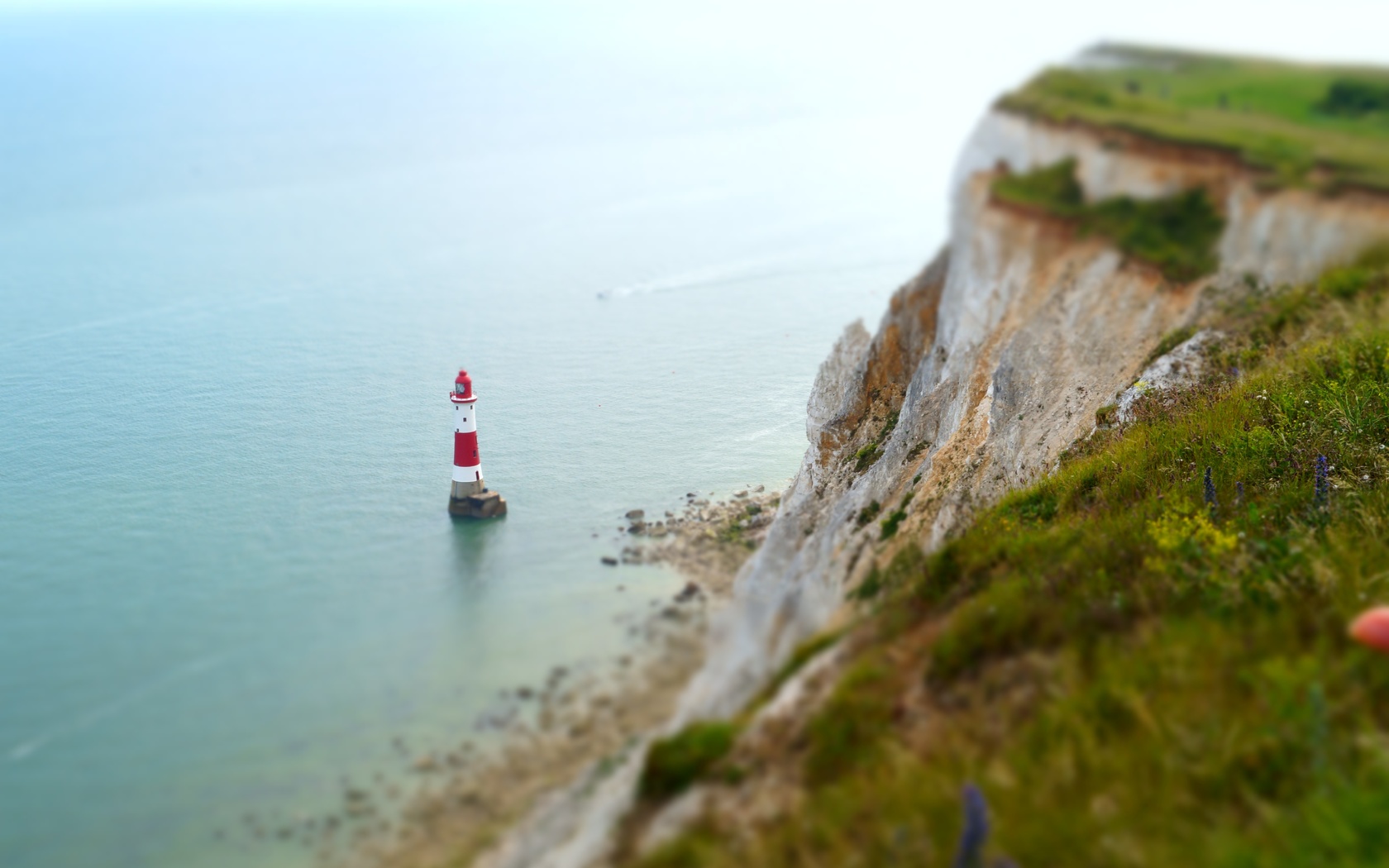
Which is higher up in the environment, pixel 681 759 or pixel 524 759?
pixel 681 759

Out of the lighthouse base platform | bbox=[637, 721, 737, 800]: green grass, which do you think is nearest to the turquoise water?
the lighthouse base platform

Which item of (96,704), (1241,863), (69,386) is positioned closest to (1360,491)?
(1241,863)

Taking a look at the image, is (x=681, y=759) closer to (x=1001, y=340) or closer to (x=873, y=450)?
(x=873, y=450)

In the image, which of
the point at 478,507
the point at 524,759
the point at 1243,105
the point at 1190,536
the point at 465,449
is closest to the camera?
the point at 1190,536

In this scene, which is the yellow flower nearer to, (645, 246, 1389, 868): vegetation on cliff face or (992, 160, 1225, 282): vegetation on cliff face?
(645, 246, 1389, 868): vegetation on cliff face

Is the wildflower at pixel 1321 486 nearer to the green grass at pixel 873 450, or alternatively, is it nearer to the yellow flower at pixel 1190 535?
the yellow flower at pixel 1190 535

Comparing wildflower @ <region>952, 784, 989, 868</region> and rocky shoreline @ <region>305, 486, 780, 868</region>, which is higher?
wildflower @ <region>952, 784, 989, 868</region>

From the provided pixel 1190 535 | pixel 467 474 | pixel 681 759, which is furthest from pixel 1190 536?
pixel 467 474
